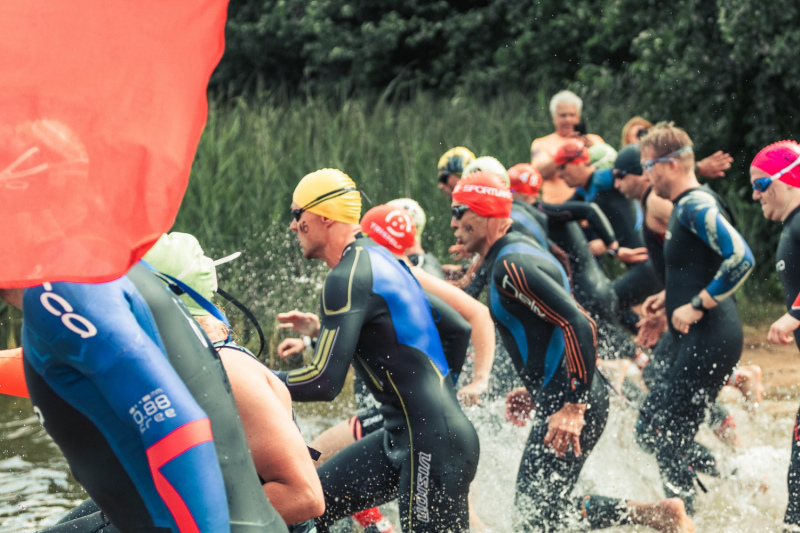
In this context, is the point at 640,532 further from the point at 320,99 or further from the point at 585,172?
the point at 320,99

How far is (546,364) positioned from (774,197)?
60.5 inches

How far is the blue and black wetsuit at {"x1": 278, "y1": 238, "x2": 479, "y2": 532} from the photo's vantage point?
412cm

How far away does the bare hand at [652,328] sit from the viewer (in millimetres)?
6621

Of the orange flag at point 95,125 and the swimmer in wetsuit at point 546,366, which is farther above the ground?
the orange flag at point 95,125

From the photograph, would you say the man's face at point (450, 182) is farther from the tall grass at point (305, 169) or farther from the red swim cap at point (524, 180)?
the tall grass at point (305, 169)

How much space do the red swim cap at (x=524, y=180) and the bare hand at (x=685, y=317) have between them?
2.00m

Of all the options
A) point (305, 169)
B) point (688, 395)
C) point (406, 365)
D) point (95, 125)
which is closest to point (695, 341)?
point (688, 395)

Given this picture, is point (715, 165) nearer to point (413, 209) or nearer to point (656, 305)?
point (656, 305)

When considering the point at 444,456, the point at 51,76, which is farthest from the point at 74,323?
the point at 444,456

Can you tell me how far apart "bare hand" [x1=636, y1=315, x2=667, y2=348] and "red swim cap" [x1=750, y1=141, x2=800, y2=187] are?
175 centimetres

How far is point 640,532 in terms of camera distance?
17.4 feet

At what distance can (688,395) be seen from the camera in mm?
5734

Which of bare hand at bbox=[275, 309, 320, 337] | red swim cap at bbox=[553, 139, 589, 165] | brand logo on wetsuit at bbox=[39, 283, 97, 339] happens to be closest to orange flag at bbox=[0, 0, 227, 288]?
brand logo on wetsuit at bbox=[39, 283, 97, 339]

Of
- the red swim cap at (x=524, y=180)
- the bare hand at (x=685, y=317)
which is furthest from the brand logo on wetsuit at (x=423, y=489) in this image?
the red swim cap at (x=524, y=180)
